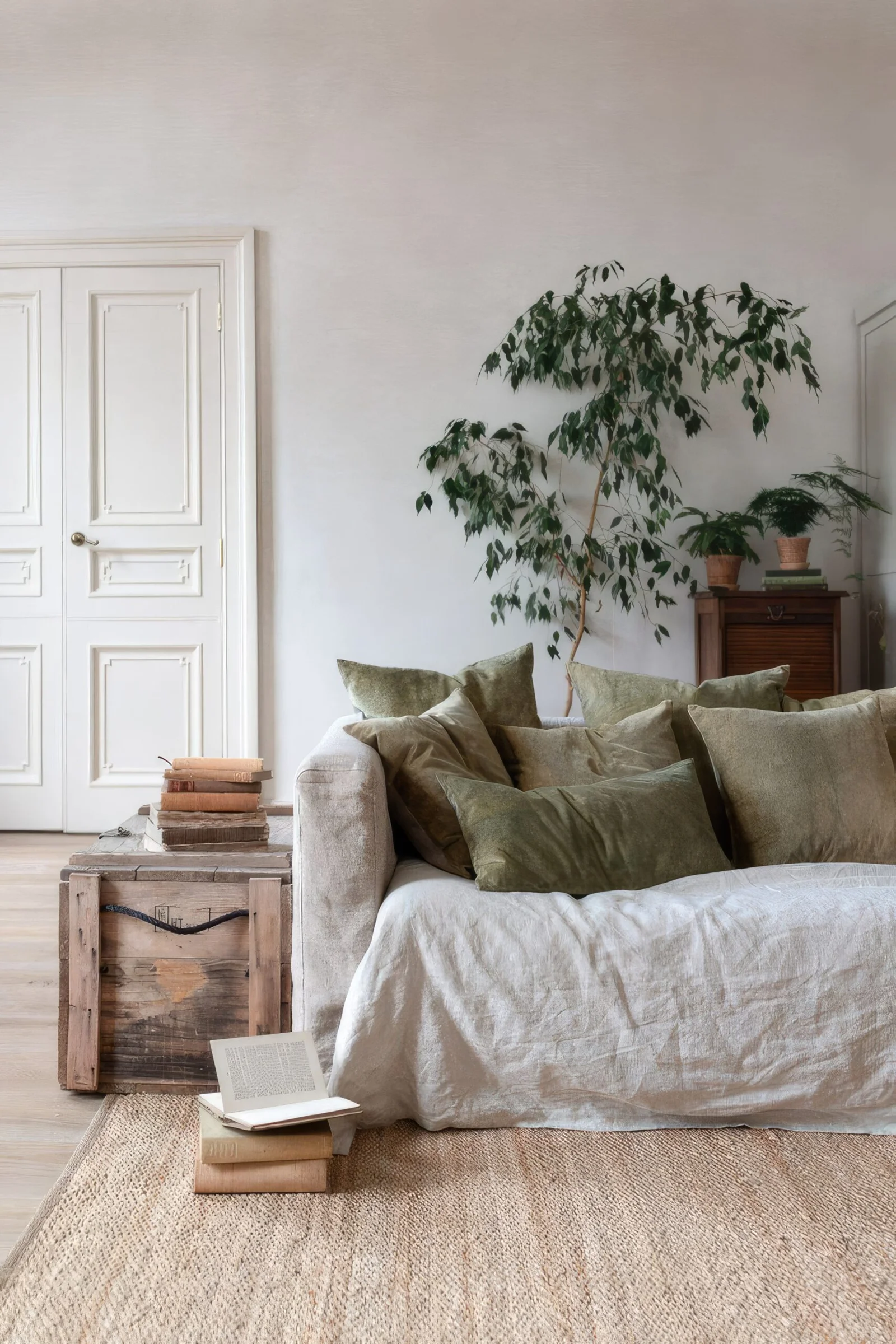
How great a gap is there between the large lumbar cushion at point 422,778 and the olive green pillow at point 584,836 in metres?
0.05

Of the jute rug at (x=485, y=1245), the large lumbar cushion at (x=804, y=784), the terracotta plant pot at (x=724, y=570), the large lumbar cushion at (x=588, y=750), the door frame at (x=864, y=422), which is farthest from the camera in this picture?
the door frame at (x=864, y=422)

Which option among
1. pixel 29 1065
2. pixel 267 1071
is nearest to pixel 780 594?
pixel 267 1071

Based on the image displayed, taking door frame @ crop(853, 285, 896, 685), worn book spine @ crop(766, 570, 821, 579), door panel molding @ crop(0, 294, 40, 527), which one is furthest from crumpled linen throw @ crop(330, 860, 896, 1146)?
door panel molding @ crop(0, 294, 40, 527)

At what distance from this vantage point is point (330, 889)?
1835 millimetres

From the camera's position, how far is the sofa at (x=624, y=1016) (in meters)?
1.72

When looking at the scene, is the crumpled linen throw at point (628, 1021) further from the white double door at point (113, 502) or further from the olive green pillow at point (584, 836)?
the white double door at point (113, 502)

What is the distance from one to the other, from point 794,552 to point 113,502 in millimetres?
2717

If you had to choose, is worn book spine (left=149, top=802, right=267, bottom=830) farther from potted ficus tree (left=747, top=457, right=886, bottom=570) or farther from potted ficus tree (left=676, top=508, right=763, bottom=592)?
potted ficus tree (left=747, top=457, right=886, bottom=570)

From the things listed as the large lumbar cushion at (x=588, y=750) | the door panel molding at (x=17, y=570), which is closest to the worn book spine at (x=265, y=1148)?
the large lumbar cushion at (x=588, y=750)

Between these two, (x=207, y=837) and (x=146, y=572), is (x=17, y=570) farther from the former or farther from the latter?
(x=207, y=837)

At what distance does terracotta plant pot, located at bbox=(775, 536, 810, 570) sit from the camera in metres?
4.00

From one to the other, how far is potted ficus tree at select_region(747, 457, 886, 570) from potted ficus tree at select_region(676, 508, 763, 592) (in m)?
0.09

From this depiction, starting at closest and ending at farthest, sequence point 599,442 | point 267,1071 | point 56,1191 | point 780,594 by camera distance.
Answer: point 56,1191
point 267,1071
point 780,594
point 599,442

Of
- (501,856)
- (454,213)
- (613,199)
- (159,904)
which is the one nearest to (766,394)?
(613,199)
